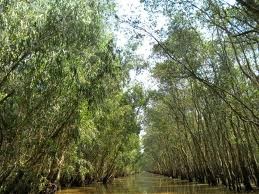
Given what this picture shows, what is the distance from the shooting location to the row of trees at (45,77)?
13.0m

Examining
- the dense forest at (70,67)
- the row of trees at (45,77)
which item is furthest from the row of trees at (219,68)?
the row of trees at (45,77)

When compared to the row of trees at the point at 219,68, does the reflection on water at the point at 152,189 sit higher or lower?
lower

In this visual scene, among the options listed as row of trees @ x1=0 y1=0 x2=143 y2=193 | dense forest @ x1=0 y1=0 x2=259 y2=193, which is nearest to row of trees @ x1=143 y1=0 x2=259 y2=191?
dense forest @ x1=0 y1=0 x2=259 y2=193

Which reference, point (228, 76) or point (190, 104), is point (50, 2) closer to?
point (228, 76)

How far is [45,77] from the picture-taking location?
1458cm

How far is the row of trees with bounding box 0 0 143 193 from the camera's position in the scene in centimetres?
1303

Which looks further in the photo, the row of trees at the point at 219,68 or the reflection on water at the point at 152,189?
the reflection on water at the point at 152,189

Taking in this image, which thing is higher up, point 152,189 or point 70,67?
point 70,67

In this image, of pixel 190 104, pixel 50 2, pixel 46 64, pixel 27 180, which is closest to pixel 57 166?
pixel 27 180

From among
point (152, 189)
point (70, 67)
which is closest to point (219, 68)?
point (70, 67)

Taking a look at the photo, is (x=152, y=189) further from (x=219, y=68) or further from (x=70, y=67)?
(x=70, y=67)

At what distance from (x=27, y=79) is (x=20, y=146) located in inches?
147

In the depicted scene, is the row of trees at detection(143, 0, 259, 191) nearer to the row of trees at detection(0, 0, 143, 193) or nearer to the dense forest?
the dense forest

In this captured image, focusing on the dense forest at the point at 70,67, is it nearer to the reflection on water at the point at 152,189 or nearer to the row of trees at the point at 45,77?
the row of trees at the point at 45,77
